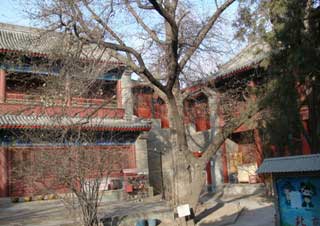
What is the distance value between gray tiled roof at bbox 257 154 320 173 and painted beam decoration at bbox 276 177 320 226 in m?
0.29

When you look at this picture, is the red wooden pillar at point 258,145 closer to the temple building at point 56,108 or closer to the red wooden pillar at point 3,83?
the temple building at point 56,108

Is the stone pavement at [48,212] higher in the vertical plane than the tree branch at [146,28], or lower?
lower

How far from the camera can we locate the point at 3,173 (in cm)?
1570

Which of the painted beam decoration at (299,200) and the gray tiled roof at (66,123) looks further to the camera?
the gray tiled roof at (66,123)

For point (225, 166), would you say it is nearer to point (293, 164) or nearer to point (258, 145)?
point (258, 145)

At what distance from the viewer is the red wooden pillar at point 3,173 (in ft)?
51.2

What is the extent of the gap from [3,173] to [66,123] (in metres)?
6.72

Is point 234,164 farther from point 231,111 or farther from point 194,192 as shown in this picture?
point 194,192

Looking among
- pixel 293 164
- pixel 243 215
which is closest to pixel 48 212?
pixel 243 215

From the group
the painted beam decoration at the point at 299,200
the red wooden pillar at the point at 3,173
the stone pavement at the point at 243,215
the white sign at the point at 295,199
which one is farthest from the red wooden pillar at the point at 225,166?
the white sign at the point at 295,199

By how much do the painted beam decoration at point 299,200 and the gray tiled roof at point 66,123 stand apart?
17.3 ft

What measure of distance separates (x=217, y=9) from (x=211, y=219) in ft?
19.5

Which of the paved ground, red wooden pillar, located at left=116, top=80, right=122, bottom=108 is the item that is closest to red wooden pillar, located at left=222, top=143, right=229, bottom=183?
the paved ground

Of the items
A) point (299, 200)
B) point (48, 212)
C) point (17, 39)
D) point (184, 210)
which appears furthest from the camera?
point (17, 39)
